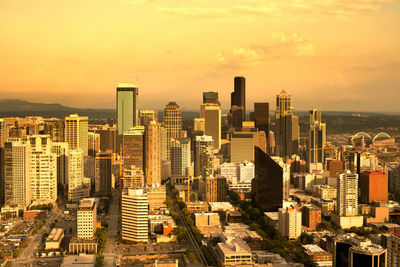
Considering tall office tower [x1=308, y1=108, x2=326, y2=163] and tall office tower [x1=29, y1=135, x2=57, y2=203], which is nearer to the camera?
tall office tower [x1=29, y1=135, x2=57, y2=203]

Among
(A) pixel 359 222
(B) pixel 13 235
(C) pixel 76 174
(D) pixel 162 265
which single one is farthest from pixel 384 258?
(C) pixel 76 174

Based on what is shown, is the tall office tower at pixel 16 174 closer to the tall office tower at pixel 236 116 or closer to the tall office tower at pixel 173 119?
the tall office tower at pixel 173 119

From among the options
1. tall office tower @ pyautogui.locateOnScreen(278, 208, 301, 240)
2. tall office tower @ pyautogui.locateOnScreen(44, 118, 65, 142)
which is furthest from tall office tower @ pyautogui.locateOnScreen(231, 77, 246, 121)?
tall office tower @ pyautogui.locateOnScreen(278, 208, 301, 240)

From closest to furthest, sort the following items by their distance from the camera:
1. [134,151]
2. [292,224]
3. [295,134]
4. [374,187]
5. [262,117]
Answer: [292,224], [374,187], [134,151], [295,134], [262,117]

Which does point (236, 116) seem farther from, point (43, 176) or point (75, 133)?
point (43, 176)

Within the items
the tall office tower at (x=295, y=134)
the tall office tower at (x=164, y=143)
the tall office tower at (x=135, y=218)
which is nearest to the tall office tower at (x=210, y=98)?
the tall office tower at (x=295, y=134)

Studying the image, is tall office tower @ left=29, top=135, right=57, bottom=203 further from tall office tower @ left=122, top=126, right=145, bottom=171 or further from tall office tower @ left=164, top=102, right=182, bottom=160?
tall office tower @ left=164, top=102, right=182, bottom=160

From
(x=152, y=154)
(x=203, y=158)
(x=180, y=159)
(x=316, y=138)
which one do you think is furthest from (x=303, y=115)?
(x=152, y=154)
